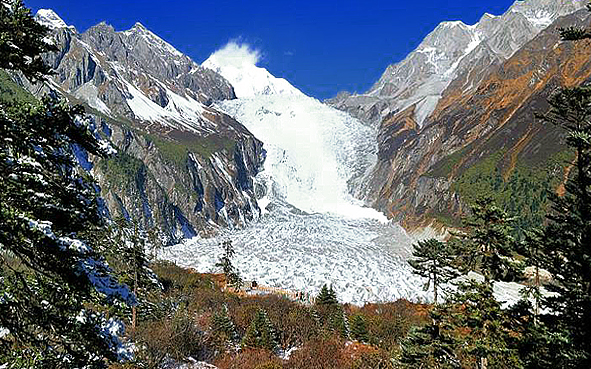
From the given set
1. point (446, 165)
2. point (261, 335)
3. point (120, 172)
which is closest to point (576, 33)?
point (261, 335)

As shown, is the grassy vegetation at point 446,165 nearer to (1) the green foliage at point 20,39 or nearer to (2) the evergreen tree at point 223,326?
(2) the evergreen tree at point 223,326

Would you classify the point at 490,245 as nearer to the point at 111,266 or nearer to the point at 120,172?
the point at 111,266

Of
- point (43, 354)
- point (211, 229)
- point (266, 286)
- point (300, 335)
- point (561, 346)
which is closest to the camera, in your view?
point (43, 354)

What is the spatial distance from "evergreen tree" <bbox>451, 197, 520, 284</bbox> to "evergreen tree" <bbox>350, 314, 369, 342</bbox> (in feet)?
101

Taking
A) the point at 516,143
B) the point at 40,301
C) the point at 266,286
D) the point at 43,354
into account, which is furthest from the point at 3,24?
the point at 516,143

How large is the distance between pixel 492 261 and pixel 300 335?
A: 32.3m

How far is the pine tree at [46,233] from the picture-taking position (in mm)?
7637

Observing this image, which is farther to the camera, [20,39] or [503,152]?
[503,152]

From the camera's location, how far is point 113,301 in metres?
8.38

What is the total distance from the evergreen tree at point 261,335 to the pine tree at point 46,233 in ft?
124

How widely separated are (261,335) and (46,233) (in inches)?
1585

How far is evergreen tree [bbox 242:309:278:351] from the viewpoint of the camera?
44.6 meters

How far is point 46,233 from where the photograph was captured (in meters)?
7.14

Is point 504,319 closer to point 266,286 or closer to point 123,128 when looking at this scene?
A: point 266,286
